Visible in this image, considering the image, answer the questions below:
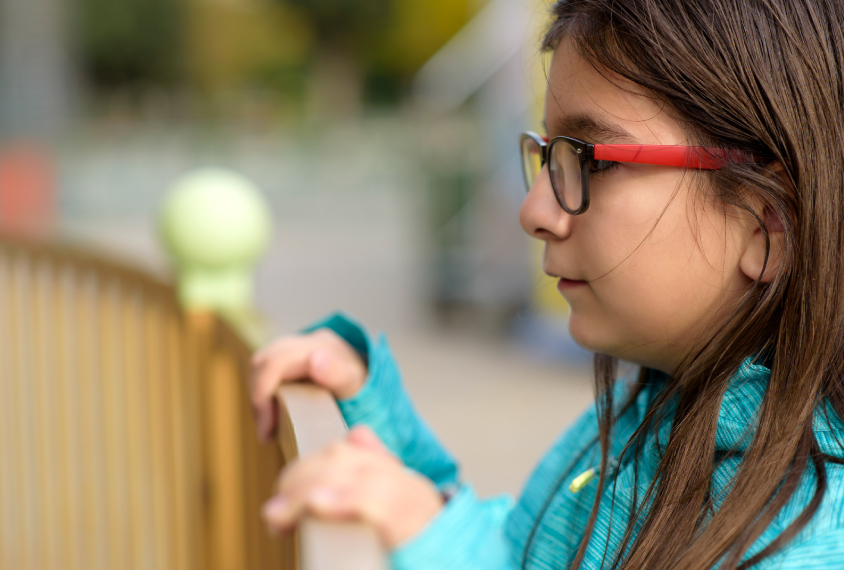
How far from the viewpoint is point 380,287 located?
974cm

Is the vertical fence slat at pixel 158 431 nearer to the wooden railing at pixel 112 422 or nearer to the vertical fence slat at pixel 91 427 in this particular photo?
the wooden railing at pixel 112 422

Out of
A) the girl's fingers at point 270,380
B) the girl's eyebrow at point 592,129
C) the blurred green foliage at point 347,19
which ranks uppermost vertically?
the blurred green foliage at point 347,19

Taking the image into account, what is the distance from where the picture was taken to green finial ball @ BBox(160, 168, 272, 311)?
211 centimetres

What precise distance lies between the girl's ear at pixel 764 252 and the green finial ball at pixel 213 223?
Result: 131cm

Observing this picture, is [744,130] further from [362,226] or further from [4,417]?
[362,226]

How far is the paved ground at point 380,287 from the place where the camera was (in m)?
5.38

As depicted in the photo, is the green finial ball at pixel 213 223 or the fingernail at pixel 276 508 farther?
the green finial ball at pixel 213 223

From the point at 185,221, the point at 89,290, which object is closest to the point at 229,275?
the point at 185,221

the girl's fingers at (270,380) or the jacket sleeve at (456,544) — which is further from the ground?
the girl's fingers at (270,380)

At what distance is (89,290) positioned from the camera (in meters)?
2.24

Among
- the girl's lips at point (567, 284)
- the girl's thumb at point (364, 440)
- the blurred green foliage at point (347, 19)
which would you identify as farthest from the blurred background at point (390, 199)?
the blurred green foliage at point (347, 19)

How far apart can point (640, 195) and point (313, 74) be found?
33961 mm

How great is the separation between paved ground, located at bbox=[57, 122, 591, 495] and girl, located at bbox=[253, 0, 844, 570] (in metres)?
1.29

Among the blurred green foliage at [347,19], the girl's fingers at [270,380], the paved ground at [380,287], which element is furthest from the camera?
the blurred green foliage at [347,19]
